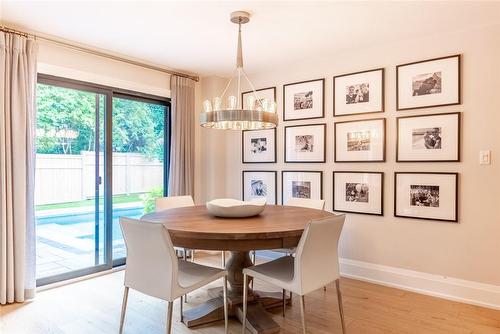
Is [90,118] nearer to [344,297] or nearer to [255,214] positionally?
[255,214]

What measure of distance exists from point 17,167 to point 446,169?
364 centimetres

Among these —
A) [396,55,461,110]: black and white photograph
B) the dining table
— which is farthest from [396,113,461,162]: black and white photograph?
the dining table

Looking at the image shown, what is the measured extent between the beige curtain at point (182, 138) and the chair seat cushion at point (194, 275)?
5.97ft

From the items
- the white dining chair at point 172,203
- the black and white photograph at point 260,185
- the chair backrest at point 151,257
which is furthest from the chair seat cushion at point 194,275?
the black and white photograph at point 260,185

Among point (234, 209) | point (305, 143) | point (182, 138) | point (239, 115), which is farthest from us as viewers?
point (182, 138)

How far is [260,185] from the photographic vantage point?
4145 millimetres

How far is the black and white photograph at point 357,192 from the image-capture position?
10.9 feet

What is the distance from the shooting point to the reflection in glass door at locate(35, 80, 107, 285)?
3.12 meters

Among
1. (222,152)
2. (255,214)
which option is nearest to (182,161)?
(222,152)

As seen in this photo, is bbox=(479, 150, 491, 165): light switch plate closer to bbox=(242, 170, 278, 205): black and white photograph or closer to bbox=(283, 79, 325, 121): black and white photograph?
bbox=(283, 79, 325, 121): black and white photograph

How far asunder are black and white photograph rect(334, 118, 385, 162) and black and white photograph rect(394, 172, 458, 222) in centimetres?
31

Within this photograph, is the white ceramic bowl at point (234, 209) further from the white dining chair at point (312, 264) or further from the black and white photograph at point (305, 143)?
the black and white photograph at point (305, 143)

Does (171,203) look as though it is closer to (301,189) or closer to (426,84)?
(301,189)

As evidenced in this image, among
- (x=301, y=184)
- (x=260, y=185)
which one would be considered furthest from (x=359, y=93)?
(x=260, y=185)
